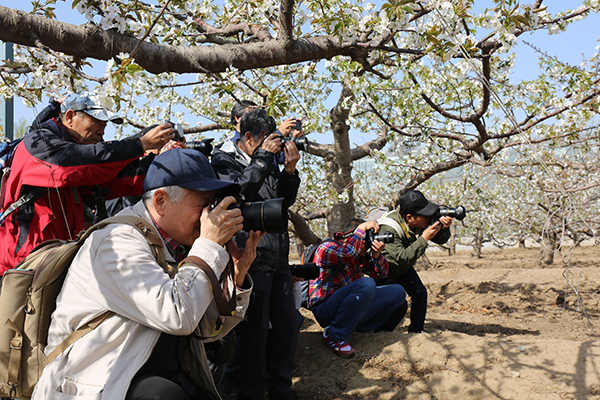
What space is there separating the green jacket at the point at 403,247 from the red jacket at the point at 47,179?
2341 millimetres

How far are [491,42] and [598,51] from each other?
10.6 ft

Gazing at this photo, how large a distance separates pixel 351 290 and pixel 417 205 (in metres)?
0.99

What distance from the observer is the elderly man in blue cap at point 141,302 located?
4.89 ft

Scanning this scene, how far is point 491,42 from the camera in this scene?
10.8 ft

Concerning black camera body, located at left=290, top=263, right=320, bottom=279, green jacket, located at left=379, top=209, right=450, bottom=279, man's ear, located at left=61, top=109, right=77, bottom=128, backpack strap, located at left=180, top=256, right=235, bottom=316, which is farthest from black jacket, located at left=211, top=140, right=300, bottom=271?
backpack strap, located at left=180, top=256, right=235, bottom=316

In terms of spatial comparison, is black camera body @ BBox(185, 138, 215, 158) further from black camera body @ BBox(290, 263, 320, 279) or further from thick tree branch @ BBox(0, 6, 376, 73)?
black camera body @ BBox(290, 263, 320, 279)

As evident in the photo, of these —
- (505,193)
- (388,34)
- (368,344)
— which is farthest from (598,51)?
(505,193)

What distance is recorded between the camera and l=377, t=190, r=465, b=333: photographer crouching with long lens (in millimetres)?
3949

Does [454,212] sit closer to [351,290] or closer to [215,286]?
[351,290]

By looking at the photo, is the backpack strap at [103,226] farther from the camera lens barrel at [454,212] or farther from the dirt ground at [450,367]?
the camera lens barrel at [454,212]

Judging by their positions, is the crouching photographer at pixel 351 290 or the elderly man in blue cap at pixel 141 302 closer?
the elderly man in blue cap at pixel 141 302

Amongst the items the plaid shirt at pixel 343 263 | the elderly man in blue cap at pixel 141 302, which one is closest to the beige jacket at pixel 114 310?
the elderly man in blue cap at pixel 141 302

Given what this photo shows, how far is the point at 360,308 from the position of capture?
364 centimetres

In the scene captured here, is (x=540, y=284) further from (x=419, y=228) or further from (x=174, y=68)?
(x=174, y=68)
